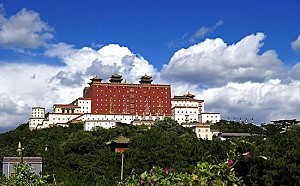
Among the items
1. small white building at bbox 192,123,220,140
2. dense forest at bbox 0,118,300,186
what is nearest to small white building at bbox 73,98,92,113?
dense forest at bbox 0,118,300,186

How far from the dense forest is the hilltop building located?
9.11 metres

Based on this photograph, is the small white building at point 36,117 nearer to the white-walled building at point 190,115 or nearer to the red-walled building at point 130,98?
the red-walled building at point 130,98

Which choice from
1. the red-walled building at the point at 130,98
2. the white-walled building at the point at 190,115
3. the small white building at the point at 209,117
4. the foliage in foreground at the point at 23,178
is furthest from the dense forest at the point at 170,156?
the red-walled building at the point at 130,98

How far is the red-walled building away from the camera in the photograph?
253ft

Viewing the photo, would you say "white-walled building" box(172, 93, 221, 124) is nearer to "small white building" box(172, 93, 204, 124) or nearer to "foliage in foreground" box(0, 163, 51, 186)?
"small white building" box(172, 93, 204, 124)

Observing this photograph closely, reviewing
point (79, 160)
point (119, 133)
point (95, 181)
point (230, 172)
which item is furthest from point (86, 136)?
point (230, 172)

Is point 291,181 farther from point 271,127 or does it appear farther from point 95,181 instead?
point 271,127

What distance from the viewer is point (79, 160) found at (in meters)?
39.3

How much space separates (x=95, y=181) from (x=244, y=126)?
52871 millimetres

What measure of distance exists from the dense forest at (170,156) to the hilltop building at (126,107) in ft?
29.9

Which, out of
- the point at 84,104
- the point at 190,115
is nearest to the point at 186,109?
the point at 190,115

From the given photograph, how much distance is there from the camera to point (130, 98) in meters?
78.4

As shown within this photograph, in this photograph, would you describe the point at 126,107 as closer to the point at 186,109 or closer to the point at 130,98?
the point at 130,98

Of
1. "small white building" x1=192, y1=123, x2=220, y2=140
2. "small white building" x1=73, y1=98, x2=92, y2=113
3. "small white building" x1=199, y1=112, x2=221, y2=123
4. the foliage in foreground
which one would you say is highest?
"small white building" x1=73, y1=98, x2=92, y2=113
